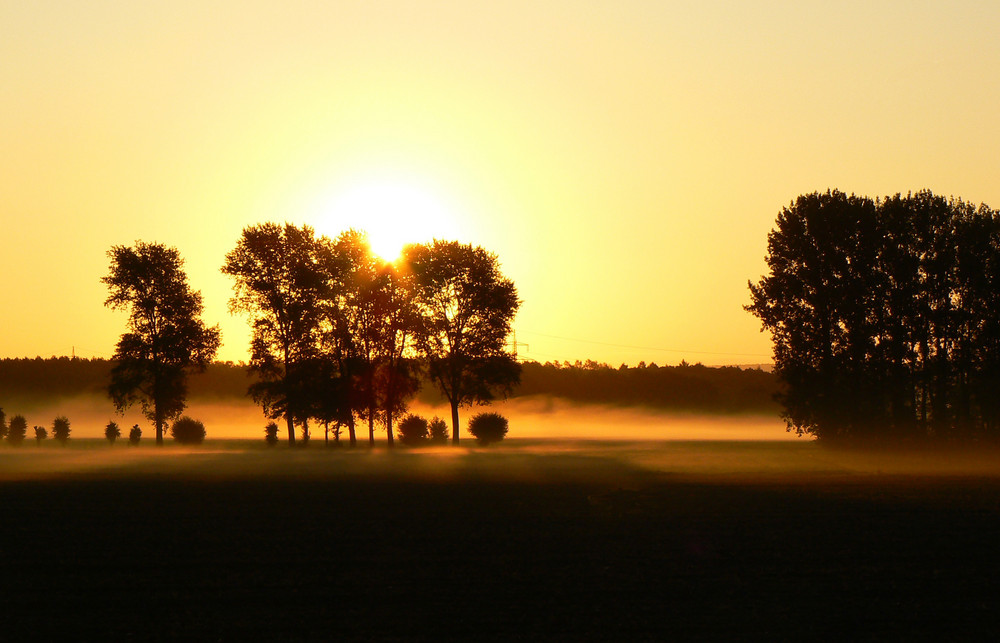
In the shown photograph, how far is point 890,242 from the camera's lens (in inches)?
2916

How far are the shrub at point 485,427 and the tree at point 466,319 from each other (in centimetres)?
360

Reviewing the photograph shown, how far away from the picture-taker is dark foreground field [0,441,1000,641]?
1678 centimetres

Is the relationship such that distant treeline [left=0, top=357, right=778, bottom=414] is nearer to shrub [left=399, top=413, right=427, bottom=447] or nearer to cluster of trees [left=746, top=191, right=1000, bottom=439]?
shrub [left=399, top=413, right=427, bottom=447]

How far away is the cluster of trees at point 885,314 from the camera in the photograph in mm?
72000

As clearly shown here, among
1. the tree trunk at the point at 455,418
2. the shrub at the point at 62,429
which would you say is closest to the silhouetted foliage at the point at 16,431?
the shrub at the point at 62,429

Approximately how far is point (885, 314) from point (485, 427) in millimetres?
35441

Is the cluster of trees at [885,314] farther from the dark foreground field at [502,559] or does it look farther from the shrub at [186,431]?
the shrub at [186,431]

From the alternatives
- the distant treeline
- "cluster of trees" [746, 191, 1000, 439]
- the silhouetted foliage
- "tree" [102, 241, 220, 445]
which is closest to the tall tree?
"tree" [102, 241, 220, 445]

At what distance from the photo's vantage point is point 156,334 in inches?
3487

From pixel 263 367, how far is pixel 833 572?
67.6 metres

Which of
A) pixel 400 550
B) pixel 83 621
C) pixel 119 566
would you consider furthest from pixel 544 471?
pixel 83 621

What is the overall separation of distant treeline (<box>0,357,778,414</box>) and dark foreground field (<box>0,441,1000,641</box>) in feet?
396

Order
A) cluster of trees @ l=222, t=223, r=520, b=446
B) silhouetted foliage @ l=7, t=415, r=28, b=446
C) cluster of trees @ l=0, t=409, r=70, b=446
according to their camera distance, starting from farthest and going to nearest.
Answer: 1. silhouetted foliage @ l=7, t=415, r=28, b=446
2. cluster of trees @ l=0, t=409, r=70, b=446
3. cluster of trees @ l=222, t=223, r=520, b=446

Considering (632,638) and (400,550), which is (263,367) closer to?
(400,550)
